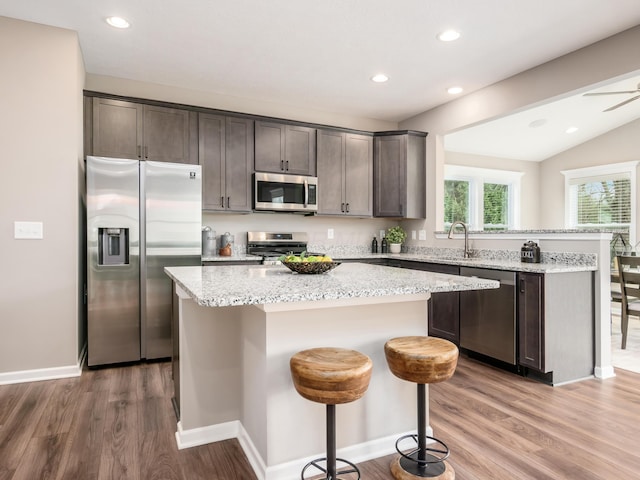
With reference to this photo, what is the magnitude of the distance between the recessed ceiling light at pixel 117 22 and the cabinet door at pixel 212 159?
3.72 ft

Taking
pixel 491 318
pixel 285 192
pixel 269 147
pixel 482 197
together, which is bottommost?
pixel 491 318

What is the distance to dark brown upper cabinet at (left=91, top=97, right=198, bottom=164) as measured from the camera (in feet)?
11.8

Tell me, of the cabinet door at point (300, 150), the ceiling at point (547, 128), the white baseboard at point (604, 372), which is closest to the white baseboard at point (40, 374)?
the cabinet door at point (300, 150)

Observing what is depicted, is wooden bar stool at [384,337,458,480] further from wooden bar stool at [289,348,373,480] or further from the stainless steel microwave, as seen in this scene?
the stainless steel microwave

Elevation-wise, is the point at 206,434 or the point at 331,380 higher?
the point at 331,380

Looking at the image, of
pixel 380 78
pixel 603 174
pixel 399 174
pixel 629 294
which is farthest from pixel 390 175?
pixel 603 174

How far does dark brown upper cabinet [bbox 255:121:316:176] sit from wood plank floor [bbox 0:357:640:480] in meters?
2.36

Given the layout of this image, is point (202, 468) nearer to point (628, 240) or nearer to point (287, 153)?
point (287, 153)

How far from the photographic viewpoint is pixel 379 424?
1.99m

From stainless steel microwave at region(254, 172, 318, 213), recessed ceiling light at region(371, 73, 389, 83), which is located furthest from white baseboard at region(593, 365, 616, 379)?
recessed ceiling light at region(371, 73, 389, 83)

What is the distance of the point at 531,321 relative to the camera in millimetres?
2941

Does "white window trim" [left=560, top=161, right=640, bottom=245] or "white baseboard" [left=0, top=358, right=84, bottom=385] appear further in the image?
"white window trim" [left=560, top=161, right=640, bottom=245]

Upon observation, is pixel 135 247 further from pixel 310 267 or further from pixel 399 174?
pixel 399 174

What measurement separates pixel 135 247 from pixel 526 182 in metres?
6.75
